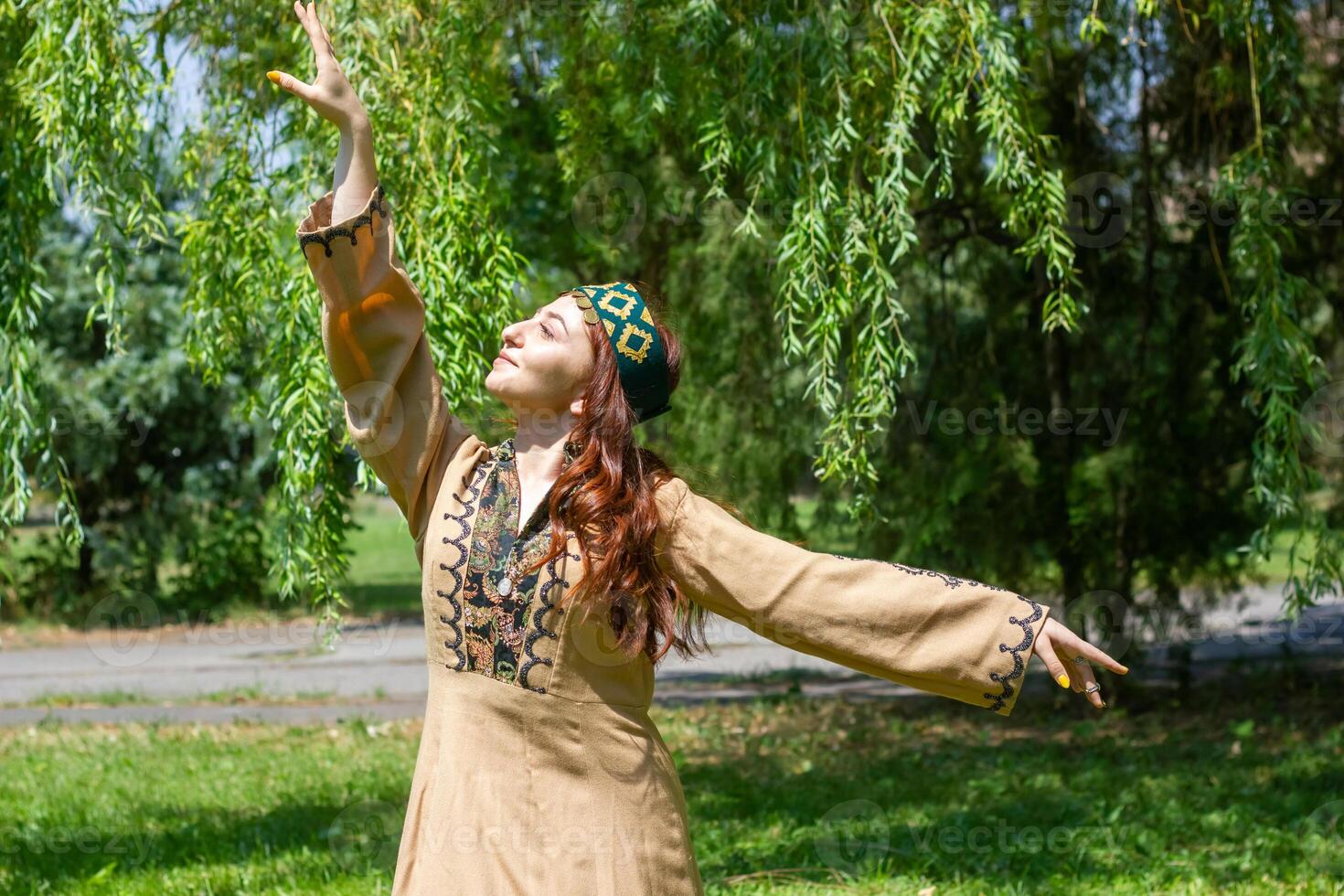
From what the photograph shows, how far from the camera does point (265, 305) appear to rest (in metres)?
5.33

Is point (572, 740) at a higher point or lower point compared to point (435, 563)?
lower

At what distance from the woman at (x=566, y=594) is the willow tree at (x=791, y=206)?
183 centimetres

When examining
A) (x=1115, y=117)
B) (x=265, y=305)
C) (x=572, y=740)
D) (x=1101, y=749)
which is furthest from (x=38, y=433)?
(x=1115, y=117)

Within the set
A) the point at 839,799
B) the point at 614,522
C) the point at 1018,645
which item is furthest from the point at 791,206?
the point at 839,799

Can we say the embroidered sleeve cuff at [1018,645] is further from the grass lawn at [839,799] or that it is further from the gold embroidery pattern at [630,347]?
the grass lawn at [839,799]

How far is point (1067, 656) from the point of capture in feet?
7.79

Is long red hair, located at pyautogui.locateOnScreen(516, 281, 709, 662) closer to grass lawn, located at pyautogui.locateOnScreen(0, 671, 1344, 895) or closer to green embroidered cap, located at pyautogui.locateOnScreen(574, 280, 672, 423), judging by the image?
green embroidered cap, located at pyautogui.locateOnScreen(574, 280, 672, 423)

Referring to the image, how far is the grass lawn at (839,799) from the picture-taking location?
17.9 ft

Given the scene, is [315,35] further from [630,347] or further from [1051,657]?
[1051,657]

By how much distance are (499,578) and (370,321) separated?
0.53m

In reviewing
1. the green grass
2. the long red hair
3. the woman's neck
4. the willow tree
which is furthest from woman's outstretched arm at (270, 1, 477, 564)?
the green grass

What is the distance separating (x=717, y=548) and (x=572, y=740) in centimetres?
43

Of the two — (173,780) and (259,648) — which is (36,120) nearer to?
(173,780)

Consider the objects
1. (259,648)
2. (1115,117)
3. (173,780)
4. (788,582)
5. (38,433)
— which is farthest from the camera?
(259,648)
